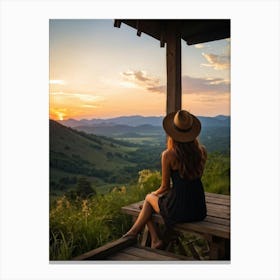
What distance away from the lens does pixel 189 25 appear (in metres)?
3.29

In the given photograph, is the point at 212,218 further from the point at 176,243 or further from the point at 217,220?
the point at 176,243

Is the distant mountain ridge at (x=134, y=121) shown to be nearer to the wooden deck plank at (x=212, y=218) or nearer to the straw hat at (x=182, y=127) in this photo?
the straw hat at (x=182, y=127)

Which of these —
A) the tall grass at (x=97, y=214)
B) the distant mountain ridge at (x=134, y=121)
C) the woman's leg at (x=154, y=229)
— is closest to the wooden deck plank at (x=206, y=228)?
the woman's leg at (x=154, y=229)

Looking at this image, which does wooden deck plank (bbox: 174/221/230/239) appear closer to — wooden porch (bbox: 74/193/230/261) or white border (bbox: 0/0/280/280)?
wooden porch (bbox: 74/193/230/261)

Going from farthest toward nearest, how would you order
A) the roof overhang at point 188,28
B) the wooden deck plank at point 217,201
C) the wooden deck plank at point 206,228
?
the wooden deck plank at point 217,201 < the roof overhang at point 188,28 < the wooden deck plank at point 206,228

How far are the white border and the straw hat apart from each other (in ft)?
1.36

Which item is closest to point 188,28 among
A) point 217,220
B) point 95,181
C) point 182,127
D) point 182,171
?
point 182,127

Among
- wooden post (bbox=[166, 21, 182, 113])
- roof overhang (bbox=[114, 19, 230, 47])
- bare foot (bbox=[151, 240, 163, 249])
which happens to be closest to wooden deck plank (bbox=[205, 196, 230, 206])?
bare foot (bbox=[151, 240, 163, 249])

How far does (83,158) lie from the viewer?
3.28m

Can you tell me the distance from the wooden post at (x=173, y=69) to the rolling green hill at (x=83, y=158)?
52 cm
